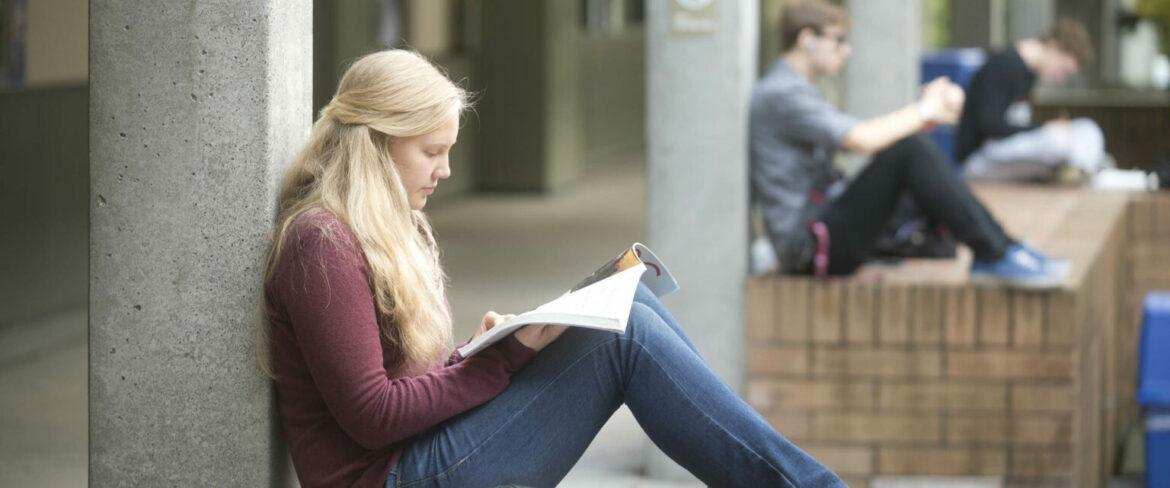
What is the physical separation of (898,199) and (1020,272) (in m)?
0.47

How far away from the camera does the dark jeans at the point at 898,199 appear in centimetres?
526

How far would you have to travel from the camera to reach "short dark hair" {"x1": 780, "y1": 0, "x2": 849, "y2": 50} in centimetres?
560

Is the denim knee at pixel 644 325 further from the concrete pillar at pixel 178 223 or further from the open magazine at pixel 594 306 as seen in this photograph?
the concrete pillar at pixel 178 223

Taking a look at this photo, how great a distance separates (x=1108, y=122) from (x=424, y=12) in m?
5.17

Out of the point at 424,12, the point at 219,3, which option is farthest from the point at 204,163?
the point at 424,12

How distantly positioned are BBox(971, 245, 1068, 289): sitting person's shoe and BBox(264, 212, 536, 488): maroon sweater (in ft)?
8.72

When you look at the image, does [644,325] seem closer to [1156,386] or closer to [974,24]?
[1156,386]

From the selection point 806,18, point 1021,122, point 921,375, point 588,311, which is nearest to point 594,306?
point 588,311

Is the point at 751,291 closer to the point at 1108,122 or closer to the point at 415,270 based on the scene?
the point at 415,270


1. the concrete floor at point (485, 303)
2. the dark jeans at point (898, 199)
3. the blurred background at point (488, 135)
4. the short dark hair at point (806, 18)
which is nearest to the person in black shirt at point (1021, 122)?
the blurred background at point (488, 135)

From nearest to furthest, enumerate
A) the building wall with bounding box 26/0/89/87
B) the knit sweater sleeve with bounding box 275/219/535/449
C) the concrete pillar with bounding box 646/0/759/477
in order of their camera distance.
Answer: the knit sweater sleeve with bounding box 275/219/535/449 < the concrete pillar with bounding box 646/0/759/477 < the building wall with bounding box 26/0/89/87

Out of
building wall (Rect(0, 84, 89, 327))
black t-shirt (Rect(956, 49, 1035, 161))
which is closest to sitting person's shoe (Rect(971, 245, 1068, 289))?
black t-shirt (Rect(956, 49, 1035, 161))

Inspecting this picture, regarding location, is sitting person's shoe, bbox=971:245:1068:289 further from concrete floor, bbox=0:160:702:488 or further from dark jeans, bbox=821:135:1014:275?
concrete floor, bbox=0:160:702:488

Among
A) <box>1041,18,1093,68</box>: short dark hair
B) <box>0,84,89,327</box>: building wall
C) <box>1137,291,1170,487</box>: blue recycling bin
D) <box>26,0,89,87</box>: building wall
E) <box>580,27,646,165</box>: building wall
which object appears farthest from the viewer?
<box>580,27,646,165</box>: building wall
